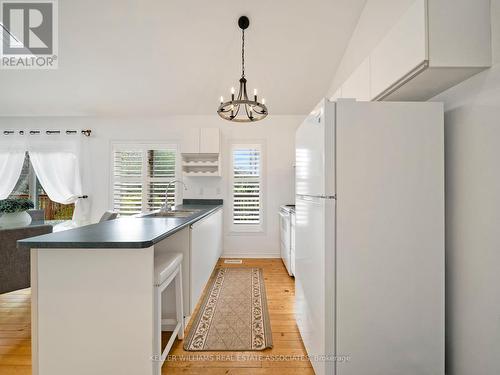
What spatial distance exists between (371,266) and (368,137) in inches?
28.6

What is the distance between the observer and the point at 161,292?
1408mm

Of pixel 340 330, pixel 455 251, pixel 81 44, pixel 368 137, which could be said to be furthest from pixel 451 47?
pixel 81 44

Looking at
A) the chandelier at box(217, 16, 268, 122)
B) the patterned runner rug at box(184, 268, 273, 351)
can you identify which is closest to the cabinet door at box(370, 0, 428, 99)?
the chandelier at box(217, 16, 268, 122)

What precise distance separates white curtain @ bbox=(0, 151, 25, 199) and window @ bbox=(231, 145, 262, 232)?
3.74 meters

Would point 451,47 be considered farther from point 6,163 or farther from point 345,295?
point 6,163

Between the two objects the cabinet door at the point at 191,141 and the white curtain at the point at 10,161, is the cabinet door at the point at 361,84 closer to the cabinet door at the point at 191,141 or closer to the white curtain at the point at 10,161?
the cabinet door at the point at 191,141

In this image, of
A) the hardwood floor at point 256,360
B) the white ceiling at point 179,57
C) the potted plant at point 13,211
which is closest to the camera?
the hardwood floor at point 256,360

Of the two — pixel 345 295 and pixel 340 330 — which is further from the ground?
pixel 345 295

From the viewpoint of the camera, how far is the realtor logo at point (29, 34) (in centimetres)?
259

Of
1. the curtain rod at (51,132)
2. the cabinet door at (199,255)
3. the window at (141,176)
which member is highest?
the curtain rod at (51,132)

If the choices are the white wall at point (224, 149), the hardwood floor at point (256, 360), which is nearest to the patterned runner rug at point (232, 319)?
the hardwood floor at point (256, 360)

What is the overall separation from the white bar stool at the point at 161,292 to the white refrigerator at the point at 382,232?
91cm

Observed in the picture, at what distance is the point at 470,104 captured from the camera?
1274 millimetres

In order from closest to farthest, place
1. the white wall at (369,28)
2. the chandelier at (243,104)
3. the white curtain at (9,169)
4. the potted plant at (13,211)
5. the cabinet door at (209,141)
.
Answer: the white wall at (369,28), the chandelier at (243,104), the potted plant at (13,211), the cabinet door at (209,141), the white curtain at (9,169)
